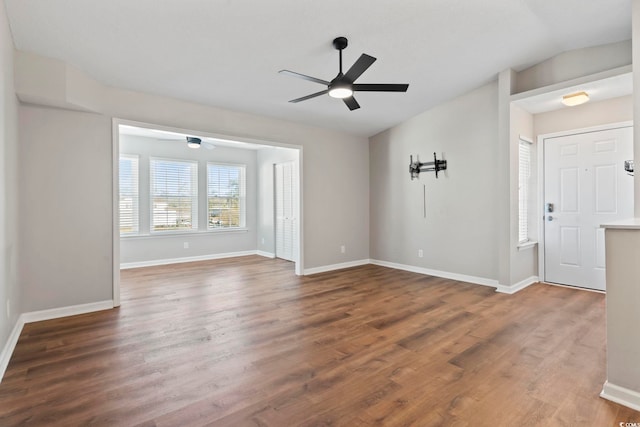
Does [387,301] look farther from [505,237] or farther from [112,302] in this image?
[112,302]

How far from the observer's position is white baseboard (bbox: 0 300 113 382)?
8.91 ft

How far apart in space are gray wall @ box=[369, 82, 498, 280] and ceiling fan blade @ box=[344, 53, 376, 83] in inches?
112

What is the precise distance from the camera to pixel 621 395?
6.68ft

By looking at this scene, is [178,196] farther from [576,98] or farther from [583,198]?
[583,198]

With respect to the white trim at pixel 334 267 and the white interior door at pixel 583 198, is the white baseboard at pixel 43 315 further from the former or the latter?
the white interior door at pixel 583 198

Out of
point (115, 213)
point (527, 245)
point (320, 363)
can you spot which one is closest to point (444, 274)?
point (527, 245)

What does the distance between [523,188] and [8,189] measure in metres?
6.26

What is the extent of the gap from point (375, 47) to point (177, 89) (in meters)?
2.49

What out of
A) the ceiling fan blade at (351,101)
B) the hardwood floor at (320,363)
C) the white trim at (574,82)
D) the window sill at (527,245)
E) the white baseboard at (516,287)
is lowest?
the hardwood floor at (320,363)

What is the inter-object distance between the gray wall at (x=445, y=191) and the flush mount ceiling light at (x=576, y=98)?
83 cm

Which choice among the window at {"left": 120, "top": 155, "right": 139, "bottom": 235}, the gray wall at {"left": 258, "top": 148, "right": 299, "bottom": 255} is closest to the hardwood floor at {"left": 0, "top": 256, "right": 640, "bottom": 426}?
the window at {"left": 120, "top": 155, "right": 139, "bottom": 235}

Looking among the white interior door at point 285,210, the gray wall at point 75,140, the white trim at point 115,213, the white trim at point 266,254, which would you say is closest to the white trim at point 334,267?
the white interior door at point 285,210

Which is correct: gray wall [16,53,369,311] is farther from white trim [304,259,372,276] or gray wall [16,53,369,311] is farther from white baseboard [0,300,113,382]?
white trim [304,259,372,276]

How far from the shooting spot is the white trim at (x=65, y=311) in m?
3.49
